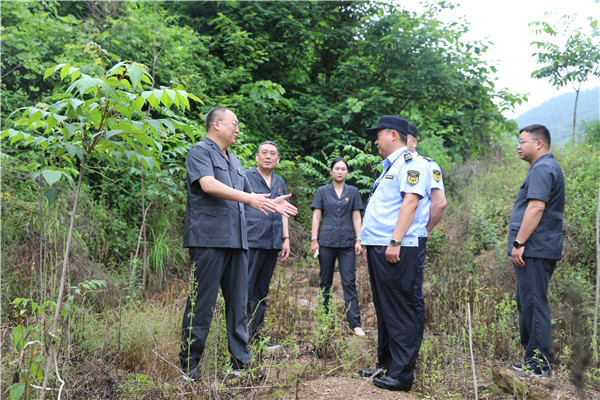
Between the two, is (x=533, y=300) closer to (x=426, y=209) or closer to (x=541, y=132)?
(x=426, y=209)

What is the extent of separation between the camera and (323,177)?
32.3ft

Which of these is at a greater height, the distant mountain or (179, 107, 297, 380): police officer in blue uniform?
the distant mountain

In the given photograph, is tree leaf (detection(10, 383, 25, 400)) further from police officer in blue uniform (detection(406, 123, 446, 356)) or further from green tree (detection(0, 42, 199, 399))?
police officer in blue uniform (detection(406, 123, 446, 356))

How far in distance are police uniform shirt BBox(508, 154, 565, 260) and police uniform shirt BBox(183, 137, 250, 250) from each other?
2.59m

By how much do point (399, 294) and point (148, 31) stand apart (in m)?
6.44

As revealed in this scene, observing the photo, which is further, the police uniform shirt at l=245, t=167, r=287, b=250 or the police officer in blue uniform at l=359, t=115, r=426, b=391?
the police uniform shirt at l=245, t=167, r=287, b=250

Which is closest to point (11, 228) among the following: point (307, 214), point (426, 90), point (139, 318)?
point (139, 318)

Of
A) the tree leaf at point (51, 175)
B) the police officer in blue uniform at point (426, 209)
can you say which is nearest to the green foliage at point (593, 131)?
the police officer in blue uniform at point (426, 209)

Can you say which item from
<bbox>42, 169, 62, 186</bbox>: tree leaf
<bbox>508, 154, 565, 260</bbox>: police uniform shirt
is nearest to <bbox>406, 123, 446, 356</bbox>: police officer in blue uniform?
<bbox>508, 154, 565, 260</bbox>: police uniform shirt

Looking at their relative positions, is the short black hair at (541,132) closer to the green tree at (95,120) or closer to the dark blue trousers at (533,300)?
the dark blue trousers at (533,300)

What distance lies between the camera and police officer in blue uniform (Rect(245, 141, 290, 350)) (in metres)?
4.74

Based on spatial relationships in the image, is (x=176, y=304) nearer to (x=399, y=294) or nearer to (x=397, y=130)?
(x=399, y=294)

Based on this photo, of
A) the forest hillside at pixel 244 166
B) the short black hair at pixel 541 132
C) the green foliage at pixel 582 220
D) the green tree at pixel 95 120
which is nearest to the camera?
the green tree at pixel 95 120

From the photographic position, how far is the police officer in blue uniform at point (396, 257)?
351 cm
